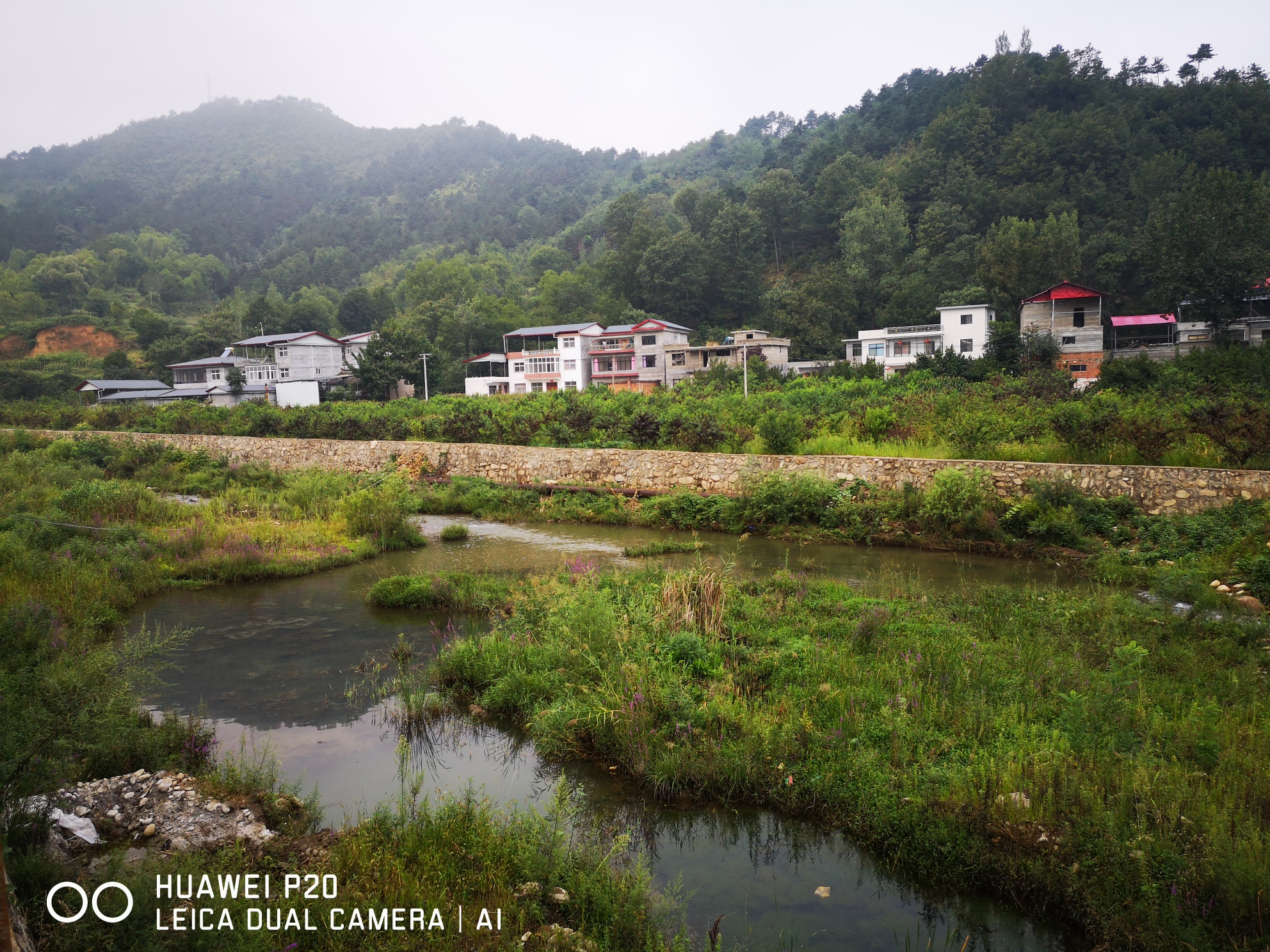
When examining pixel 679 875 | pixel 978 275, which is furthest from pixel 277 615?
pixel 978 275

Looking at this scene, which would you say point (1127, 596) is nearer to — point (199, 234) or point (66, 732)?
point (66, 732)

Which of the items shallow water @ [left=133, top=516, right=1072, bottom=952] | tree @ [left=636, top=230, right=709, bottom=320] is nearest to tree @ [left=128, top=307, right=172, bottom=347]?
tree @ [left=636, top=230, right=709, bottom=320]

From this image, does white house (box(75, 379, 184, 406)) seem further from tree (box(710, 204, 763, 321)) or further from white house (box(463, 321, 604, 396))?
tree (box(710, 204, 763, 321))

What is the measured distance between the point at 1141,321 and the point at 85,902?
58240mm

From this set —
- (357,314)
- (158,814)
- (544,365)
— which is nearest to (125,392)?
(544,365)

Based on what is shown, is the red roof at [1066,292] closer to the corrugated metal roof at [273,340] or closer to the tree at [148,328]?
the corrugated metal roof at [273,340]

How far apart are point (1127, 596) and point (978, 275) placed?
53557 mm

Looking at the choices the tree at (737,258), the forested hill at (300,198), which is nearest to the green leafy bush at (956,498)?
the tree at (737,258)

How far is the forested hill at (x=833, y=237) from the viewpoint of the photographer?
182 ft

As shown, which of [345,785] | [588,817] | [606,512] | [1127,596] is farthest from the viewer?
[606,512]

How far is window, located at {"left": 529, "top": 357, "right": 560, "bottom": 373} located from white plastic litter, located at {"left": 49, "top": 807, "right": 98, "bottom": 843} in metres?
54.2

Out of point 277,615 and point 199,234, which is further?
point 199,234

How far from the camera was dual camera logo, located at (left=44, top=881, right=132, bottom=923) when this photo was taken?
11.5ft

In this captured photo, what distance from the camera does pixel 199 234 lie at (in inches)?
5285
